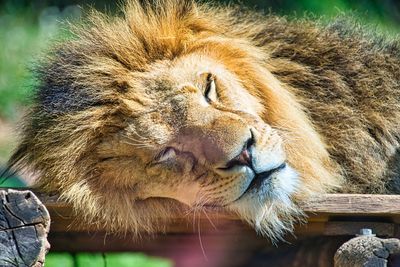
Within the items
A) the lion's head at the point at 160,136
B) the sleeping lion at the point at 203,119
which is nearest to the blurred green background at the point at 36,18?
the sleeping lion at the point at 203,119

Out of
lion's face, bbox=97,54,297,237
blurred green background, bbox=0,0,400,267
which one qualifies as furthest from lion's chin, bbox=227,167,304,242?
blurred green background, bbox=0,0,400,267

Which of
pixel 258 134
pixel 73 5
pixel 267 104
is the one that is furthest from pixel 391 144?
pixel 73 5

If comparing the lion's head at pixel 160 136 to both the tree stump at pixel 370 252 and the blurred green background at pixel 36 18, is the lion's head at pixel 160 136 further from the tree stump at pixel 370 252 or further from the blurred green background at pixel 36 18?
the blurred green background at pixel 36 18

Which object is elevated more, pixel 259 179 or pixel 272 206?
pixel 259 179

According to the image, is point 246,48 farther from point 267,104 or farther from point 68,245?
point 68,245

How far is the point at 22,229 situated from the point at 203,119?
32.5 inches

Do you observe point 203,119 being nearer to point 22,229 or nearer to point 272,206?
point 272,206

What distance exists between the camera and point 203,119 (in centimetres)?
355

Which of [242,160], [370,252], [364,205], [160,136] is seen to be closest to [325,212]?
[364,205]

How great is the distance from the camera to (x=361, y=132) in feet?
13.5

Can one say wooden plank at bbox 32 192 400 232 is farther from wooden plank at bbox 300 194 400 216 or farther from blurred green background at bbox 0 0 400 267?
blurred green background at bbox 0 0 400 267

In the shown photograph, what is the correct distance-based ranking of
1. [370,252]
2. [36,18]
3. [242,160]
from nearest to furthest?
[370,252], [242,160], [36,18]

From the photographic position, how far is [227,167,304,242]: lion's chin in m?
3.56

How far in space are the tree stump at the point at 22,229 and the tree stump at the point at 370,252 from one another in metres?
0.92
